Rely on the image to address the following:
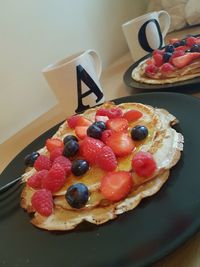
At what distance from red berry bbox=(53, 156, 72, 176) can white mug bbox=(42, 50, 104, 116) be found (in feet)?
1.09

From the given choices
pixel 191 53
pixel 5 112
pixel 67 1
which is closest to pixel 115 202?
pixel 191 53

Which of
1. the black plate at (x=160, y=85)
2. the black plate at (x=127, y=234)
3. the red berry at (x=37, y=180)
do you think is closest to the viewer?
the black plate at (x=127, y=234)

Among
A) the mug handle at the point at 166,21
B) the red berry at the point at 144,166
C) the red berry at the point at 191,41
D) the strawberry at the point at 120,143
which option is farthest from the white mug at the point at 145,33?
the red berry at the point at 144,166

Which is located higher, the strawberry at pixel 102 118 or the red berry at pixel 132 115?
the strawberry at pixel 102 118

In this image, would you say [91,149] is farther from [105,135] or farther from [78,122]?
[78,122]

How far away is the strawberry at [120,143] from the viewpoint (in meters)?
0.65

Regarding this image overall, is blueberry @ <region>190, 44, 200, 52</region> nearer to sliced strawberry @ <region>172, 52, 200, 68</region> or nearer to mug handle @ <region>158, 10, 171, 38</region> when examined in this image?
sliced strawberry @ <region>172, 52, 200, 68</region>

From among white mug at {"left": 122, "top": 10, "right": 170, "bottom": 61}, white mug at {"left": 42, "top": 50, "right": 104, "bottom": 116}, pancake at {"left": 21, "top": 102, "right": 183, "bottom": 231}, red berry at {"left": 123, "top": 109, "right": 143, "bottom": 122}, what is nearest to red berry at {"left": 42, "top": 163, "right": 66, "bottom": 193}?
pancake at {"left": 21, "top": 102, "right": 183, "bottom": 231}

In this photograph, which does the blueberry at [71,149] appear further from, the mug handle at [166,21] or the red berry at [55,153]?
the mug handle at [166,21]

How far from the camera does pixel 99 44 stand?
1554 millimetres

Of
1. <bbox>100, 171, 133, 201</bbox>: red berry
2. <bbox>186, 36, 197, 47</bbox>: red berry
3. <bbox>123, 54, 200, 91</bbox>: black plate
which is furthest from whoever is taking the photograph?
<bbox>186, 36, 197, 47</bbox>: red berry

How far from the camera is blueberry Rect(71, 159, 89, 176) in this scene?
0.63 m

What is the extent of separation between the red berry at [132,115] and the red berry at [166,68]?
267 mm

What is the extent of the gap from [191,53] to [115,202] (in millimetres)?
606
